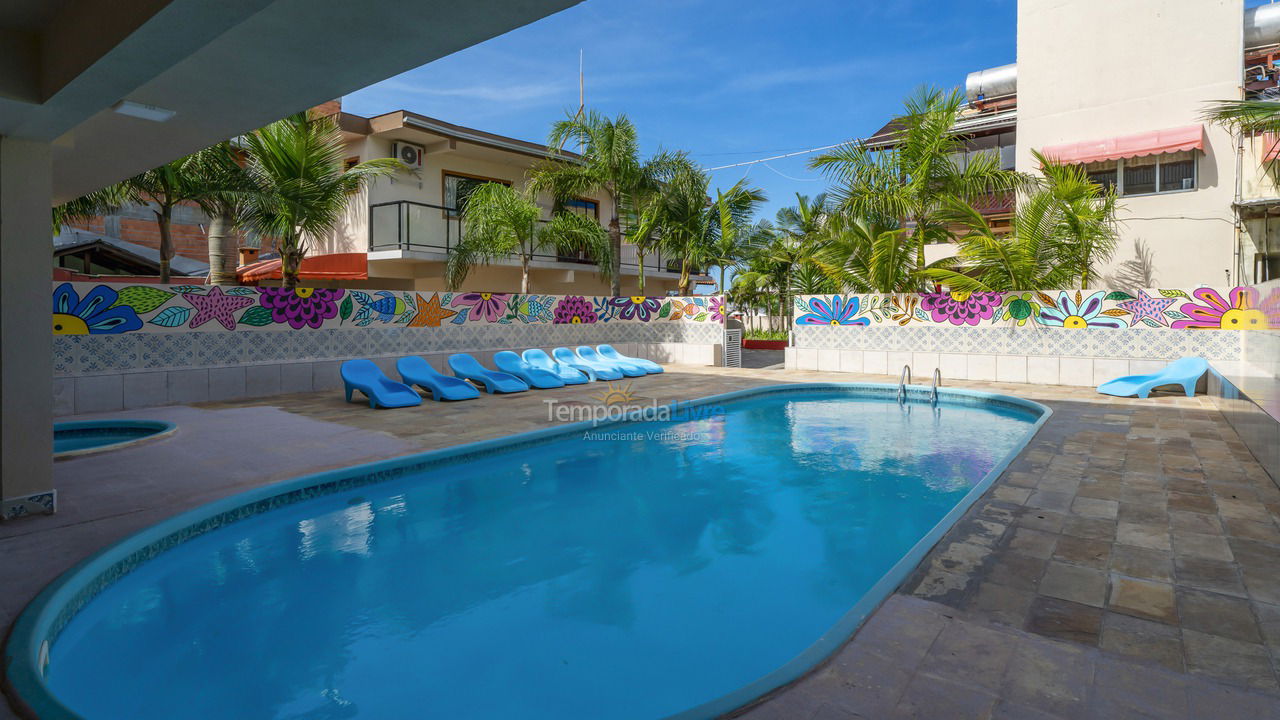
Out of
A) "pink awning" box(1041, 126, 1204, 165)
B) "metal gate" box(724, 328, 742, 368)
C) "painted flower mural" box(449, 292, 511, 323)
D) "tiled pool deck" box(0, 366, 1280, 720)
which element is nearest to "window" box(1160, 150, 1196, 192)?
"pink awning" box(1041, 126, 1204, 165)

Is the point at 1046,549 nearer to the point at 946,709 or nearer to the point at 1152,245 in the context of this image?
the point at 946,709

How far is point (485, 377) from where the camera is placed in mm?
12516

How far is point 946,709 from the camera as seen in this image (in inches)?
96.1

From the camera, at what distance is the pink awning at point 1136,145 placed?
1598 centimetres

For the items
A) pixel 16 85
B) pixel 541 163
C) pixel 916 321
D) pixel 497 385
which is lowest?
pixel 497 385

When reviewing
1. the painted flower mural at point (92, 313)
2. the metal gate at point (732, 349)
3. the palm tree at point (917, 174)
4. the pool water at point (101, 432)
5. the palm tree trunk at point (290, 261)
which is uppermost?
the palm tree at point (917, 174)

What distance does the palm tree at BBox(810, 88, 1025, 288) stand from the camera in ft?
47.1

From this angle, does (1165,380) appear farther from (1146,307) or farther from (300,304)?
(300,304)

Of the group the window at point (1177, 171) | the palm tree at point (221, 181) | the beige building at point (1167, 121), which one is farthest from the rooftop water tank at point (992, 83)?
the palm tree at point (221, 181)

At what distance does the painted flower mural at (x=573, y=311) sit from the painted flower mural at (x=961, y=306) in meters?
8.04

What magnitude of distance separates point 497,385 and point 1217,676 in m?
10.9

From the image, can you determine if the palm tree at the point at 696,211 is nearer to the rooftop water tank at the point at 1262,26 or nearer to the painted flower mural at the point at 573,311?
the painted flower mural at the point at 573,311

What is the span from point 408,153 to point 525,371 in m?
8.25

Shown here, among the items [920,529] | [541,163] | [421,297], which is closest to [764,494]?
[920,529]
